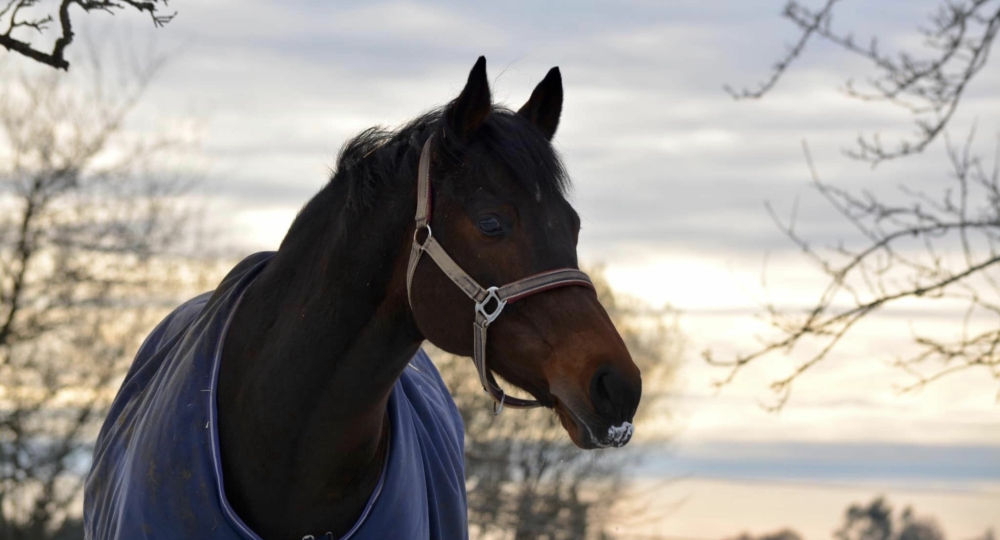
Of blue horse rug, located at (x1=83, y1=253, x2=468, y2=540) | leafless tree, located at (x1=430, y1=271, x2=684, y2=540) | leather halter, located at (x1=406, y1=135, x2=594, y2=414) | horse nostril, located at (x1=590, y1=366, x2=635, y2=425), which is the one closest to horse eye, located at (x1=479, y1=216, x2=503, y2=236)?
leather halter, located at (x1=406, y1=135, x2=594, y2=414)

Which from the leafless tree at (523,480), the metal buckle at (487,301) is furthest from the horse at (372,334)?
the leafless tree at (523,480)

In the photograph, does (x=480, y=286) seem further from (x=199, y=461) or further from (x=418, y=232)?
(x=199, y=461)

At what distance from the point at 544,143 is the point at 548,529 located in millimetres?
7872

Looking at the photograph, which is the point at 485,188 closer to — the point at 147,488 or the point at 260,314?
the point at 260,314

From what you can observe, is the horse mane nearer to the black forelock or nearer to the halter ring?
the black forelock

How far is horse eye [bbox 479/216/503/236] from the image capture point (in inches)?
104

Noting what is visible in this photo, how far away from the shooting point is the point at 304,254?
302cm

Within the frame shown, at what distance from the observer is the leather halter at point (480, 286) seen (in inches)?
100.0

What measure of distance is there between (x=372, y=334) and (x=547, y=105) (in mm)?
908

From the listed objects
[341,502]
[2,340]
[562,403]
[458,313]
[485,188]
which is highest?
[485,188]

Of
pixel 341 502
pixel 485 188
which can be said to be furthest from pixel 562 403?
pixel 341 502

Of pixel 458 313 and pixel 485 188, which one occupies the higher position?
pixel 485 188

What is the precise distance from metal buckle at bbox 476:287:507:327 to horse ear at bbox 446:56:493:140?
0.48 m

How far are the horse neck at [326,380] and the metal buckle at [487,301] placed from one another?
307mm
